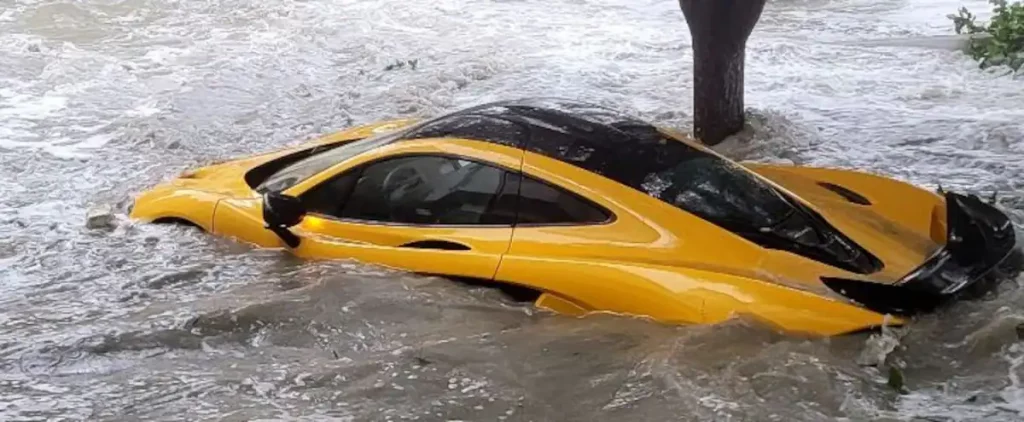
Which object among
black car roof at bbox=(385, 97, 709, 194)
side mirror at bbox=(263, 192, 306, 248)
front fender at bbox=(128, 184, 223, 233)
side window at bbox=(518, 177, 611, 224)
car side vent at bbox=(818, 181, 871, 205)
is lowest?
front fender at bbox=(128, 184, 223, 233)

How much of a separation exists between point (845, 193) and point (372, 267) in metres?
2.42

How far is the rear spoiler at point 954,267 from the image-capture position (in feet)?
14.2

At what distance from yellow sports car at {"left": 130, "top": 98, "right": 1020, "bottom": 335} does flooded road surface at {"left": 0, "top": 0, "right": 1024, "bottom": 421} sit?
0.13m

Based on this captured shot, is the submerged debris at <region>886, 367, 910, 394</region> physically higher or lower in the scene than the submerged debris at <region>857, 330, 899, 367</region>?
lower

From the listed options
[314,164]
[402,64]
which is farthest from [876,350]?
[402,64]

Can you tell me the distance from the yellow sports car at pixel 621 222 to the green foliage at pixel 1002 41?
254 inches

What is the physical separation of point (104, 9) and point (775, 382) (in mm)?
15335

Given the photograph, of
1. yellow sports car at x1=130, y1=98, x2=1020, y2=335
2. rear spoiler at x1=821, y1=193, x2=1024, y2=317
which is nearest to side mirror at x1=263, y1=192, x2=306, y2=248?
yellow sports car at x1=130, y1=98, x2=1020, y2=335

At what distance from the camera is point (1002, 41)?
11672 millimetres

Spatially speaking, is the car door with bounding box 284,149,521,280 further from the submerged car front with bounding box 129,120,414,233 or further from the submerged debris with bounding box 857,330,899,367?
the submerged debris with bounding box 857,330,899,367

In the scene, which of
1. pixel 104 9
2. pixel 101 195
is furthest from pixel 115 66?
pixel 101 195

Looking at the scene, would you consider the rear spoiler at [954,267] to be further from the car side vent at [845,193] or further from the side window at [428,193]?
the side window at [428,193]

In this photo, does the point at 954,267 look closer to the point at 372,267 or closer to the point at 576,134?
the point at 576,134

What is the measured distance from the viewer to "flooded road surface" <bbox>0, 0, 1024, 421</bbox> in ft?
14.3
